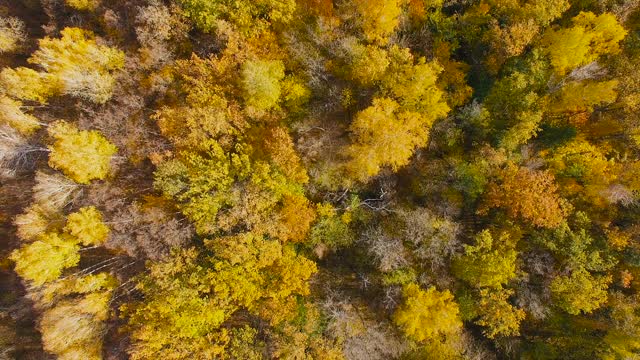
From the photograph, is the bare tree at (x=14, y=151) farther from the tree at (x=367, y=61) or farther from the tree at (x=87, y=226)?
the tree at (x=367, y=61)

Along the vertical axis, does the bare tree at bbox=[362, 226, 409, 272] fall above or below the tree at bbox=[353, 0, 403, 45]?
below

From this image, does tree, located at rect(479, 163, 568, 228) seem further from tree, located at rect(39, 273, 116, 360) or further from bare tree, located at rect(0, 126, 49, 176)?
bare tree, located at rect(0, 126, 49, 176)

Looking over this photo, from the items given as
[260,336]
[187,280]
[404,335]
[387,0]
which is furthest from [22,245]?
[387,0]

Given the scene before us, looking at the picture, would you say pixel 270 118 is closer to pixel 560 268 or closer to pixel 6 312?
pixel 560 268

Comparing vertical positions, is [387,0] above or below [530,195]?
above

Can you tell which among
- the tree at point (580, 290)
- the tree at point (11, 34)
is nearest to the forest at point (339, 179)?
the tree at point (580, 290)

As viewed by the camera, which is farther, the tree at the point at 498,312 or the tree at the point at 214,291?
the tree at the point at 214,291

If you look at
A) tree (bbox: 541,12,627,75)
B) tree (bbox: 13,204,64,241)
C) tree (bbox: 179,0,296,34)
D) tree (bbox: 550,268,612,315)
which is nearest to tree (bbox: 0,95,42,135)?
tree (bbox: 13,204,64,241)
